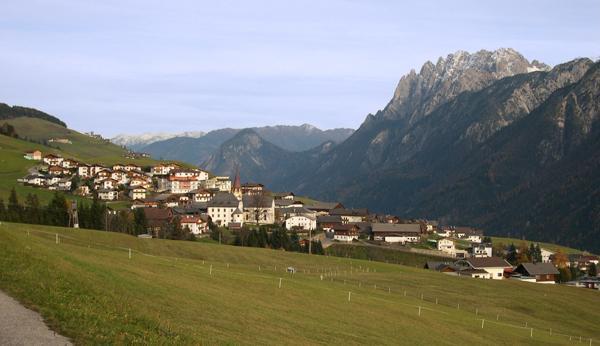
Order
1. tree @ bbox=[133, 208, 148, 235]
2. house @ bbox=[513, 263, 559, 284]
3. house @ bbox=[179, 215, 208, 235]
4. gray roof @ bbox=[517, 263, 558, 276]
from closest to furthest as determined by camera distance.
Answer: tree @ bbox=[133, 208, 148, 235] → house @ bbox=[513, 263, 559, 284] → gray roof @ bbox=[517, 263, 558, 276] → house @ bbox=[179, 215, 208, 235]

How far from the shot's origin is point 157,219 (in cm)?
17438

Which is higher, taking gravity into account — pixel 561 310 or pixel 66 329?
pixel 66 329

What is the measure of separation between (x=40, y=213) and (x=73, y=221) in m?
6.36

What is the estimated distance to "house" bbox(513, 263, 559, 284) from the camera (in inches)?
6284

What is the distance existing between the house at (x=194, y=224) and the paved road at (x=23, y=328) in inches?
5727

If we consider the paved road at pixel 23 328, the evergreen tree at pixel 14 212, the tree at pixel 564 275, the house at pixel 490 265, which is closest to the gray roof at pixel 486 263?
the house at pixel 490 265

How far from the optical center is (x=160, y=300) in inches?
1698

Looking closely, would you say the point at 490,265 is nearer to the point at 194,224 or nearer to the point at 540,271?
the point at 540,271

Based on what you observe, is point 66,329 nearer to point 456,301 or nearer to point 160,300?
point 160,300

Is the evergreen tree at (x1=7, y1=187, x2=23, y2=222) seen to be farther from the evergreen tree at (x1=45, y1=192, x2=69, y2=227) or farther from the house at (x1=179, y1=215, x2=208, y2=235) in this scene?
the house at (x1=179, y1=215, x2=208, y2=235)

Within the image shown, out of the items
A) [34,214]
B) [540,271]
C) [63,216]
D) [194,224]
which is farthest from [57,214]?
[540,271]

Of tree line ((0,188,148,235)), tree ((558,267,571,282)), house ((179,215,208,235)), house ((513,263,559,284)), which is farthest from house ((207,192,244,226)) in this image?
tree ((558,267,571,282))

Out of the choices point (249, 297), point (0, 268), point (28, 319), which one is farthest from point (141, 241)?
point (28, 319)

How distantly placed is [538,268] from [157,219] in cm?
9345
